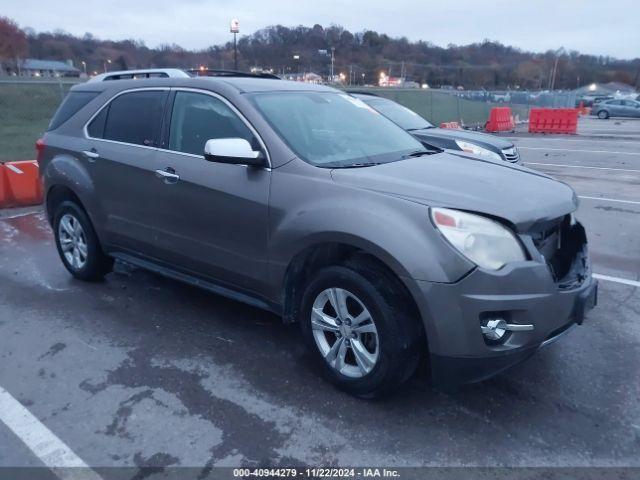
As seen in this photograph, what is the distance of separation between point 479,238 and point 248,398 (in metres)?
1.64

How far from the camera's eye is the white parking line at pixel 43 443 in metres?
2.68

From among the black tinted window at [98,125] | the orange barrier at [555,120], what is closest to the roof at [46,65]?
the orange barrier at [555,120]

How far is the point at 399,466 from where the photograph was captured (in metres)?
2.71

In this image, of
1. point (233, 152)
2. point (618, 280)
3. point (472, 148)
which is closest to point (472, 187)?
point (233, 152)

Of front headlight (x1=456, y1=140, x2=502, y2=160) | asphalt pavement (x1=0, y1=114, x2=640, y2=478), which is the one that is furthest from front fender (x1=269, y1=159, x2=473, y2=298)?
front headlight (x1=456, y1=140, x2=502, y2=160)

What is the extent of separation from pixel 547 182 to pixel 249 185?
1.95 metres

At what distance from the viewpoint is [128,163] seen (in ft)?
14.1

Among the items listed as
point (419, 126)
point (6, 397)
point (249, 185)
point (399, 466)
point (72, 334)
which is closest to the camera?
point (399, 466)

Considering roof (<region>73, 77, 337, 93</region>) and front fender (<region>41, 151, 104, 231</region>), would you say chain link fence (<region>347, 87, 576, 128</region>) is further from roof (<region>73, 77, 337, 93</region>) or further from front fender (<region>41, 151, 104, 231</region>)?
front fender (<region>41, 151, 104, 231</region>)

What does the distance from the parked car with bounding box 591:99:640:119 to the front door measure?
38.8 metres

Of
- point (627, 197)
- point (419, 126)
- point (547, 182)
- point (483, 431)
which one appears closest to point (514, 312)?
point (483, 431)

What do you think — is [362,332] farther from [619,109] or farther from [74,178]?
[619,109]

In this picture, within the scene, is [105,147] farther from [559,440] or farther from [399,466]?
[559,440]

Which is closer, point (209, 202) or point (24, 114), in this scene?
point (209, 202)
